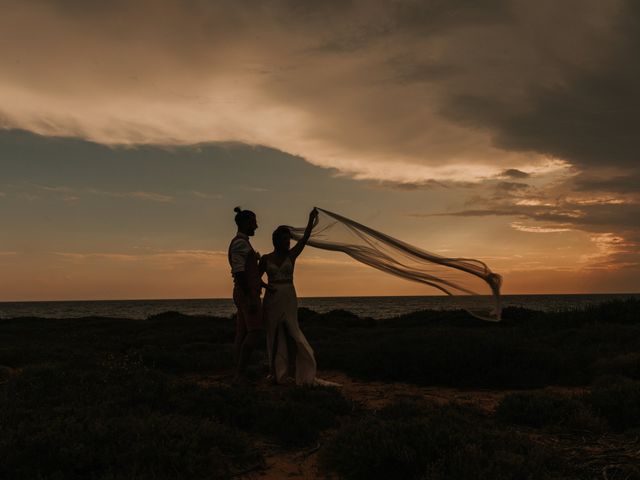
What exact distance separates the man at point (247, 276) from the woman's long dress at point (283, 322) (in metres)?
0.48

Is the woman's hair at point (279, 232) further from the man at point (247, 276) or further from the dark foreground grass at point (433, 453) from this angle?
the dark foreground grass at point (433, 453)

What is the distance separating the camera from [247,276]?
29.4 ft

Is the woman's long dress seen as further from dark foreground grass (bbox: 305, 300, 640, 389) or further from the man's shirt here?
dark foreground grass (bbox: 305, 300, 640, 389)

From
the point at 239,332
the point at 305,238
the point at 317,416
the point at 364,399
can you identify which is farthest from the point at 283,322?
the point at 317,416

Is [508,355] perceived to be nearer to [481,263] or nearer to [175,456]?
[481,263]

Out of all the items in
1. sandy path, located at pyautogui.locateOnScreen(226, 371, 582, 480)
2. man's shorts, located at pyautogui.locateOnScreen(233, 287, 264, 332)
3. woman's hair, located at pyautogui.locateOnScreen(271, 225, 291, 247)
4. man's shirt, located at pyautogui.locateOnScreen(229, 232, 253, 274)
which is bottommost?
sandy path, located at pyautogui.locateOnScreen(226, 371, 582, 480)

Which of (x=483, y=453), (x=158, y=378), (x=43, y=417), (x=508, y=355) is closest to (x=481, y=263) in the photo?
(x=508, y=355)

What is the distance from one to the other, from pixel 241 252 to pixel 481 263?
178 inches

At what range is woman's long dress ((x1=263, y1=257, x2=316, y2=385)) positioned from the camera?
954 centimetres

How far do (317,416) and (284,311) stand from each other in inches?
107

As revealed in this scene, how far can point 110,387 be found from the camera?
858 cm

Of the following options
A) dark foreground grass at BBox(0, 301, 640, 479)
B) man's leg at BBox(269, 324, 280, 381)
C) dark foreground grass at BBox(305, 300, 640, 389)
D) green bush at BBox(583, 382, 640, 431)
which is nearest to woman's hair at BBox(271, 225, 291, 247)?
man's leg at BBox(269, 324, 280, 381)

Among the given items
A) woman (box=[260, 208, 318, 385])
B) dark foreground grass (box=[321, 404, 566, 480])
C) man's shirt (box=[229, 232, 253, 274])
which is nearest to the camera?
dark foreground grass (box=[321, 404, 566, 480])

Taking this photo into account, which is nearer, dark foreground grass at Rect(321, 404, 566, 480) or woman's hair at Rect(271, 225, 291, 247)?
dark foreground grass at Rect(321, 404, 566, 480)
